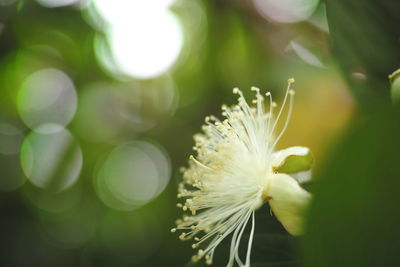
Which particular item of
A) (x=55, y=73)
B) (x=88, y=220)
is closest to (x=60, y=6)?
(x=55, y=73)

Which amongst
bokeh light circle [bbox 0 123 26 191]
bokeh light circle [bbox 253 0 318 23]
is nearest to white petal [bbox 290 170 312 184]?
bokeh light circle [bbox 253 0 318 23]

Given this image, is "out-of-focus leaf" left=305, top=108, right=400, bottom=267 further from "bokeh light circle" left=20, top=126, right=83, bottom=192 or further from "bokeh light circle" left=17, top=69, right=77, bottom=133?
"bokeh light circle" left=17, top=69, right=77, bottom=133

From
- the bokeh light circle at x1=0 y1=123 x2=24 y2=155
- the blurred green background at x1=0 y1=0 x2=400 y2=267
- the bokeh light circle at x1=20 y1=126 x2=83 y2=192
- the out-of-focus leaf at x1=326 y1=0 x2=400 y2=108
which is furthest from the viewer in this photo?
the bokeh light circle at x1=0 y1=123 x2=24 y2=155

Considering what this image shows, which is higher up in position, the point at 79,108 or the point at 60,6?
the point at 60,6

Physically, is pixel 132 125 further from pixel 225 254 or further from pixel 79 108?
pixel 225 254

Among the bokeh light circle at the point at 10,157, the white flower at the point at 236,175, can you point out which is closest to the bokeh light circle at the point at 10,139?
the bokeh light circle at the point at 10,157

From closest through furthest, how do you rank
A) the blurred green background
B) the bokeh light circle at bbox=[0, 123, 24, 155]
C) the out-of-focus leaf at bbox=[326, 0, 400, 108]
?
the out-of-focus leaf at bbox=[326, 0, 400, 108] → the blurred green background → the bokeh light circle at bbox=[0, 123, 24, 155]

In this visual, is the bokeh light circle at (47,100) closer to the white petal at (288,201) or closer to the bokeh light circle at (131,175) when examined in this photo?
the bokeh light circle at (131,175)
